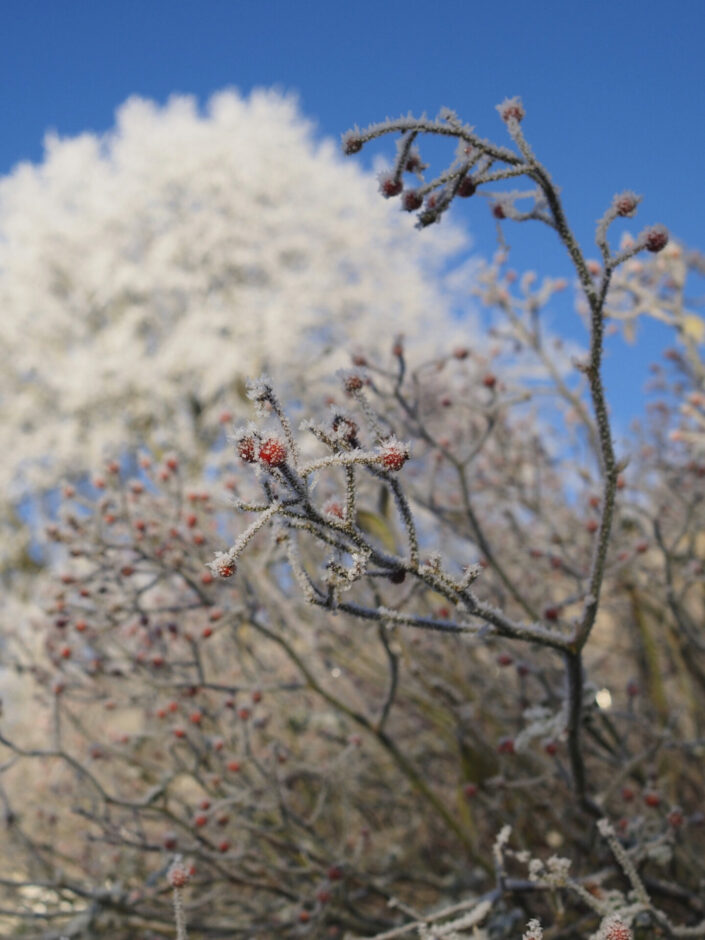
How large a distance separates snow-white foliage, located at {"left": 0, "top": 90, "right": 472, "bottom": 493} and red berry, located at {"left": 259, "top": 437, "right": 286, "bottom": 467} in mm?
13194

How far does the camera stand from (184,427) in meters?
14.5

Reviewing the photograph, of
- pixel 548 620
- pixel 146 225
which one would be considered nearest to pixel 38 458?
pixel 146 225

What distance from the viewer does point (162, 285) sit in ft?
47.6

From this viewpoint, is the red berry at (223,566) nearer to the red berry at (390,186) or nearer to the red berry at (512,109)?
the red berry at (390,186)

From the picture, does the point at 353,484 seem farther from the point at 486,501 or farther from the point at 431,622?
the point at 486,501

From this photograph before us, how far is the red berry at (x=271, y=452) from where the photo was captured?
983 millimetres

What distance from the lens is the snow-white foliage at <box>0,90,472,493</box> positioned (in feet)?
46.9

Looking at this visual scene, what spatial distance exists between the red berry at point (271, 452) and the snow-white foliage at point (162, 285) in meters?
13.2

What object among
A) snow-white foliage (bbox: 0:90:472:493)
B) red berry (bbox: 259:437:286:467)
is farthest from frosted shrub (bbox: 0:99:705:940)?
snow-white foliage (bbox: 0:90:472:493)

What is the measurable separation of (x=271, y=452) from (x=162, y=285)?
1450cm

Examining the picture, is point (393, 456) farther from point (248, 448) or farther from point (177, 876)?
point (177, 876)

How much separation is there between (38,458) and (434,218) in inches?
580

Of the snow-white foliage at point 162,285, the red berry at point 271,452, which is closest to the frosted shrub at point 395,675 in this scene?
the red berry at point 271,452

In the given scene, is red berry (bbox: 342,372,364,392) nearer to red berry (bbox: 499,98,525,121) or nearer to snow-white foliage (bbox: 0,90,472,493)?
red berry (bbox: 499,98,525,121)
